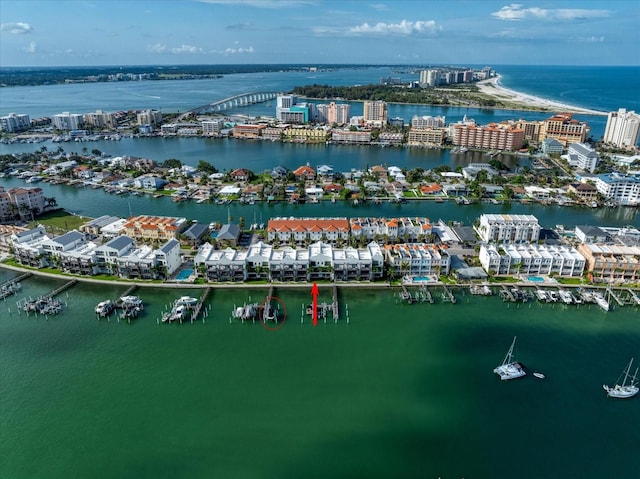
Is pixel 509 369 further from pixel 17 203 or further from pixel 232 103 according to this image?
pixel 232 103

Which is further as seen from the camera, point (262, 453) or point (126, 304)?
point (126, 304)

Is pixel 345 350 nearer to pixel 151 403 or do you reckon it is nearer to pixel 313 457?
pixel 313 457

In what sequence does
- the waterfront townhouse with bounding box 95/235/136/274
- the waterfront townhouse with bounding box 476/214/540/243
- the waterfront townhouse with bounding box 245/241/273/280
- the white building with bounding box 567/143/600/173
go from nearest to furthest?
the waterfront townhouse with bounding box 245/241/273/280 < the waterfront townhouse with bounding box 95/235/136/274 < the waterfront townhouse with bounding box 476/214/540/243 < the white building with bounding box 567/143/600/173

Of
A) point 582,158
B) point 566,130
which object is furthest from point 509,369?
point 566,130

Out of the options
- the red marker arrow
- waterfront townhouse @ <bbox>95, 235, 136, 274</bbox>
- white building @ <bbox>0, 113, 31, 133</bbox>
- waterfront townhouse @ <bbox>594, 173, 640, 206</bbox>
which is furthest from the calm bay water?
white building @ <bbox>0, 113, 31, 133</bbox>

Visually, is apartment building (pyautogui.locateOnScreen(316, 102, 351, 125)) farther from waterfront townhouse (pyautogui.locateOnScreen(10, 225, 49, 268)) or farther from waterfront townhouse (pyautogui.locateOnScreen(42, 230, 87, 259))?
waterfront townhouse (pyautogui.locateOnScreen(10, 225, 49, 268))

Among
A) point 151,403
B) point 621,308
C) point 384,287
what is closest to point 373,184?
point 384,287
